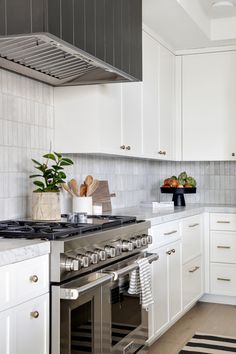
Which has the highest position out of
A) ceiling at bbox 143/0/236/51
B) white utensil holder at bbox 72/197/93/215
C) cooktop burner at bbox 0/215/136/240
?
ceiling at bbox 143/0/236/51

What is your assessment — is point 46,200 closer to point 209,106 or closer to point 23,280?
point 23,280

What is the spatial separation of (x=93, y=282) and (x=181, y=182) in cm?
276

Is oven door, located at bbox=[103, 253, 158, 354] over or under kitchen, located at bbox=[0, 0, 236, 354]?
under

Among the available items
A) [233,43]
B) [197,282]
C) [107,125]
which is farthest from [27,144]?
[233,43]

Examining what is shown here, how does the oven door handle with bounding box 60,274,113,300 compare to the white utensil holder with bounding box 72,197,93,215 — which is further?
the white utensil holder with bounding box 72,197,93,215

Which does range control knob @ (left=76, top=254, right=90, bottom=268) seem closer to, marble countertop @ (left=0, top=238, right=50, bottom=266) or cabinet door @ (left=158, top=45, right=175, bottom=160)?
marble countertop @ (left=0, top=238, right=50, bottom=266)

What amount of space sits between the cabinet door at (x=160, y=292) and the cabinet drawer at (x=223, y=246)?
1.18 metres

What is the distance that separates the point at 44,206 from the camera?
9.64 feet

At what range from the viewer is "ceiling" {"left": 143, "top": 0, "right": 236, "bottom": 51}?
3.87 m

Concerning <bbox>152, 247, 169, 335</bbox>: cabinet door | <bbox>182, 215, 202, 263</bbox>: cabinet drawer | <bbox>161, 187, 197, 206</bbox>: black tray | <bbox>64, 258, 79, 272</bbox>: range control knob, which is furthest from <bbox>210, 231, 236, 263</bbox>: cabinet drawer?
<bbox>64, 258, 79, 272</bbox>: range control knob

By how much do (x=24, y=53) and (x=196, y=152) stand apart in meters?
2.77

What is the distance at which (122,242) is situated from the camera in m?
2.85

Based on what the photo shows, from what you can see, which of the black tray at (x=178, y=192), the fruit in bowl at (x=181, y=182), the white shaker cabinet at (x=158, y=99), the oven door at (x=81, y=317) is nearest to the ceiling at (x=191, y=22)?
the white shaker cabinet at (x=158, y=99)

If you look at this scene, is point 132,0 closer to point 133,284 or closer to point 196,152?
point 133,284
